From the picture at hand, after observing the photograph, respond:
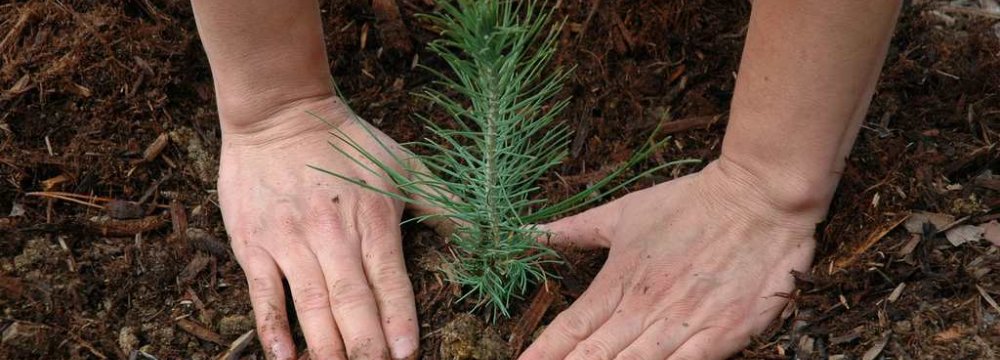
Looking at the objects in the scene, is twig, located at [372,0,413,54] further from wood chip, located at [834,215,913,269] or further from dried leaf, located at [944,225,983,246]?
dried leaf, located at [944,225,983,246]

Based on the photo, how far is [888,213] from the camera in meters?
1.87

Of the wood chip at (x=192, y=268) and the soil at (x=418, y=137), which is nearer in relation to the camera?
the soil at (x=418, y=137)

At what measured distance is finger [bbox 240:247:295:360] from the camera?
182 cm

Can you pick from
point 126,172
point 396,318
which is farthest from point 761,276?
point 126,172

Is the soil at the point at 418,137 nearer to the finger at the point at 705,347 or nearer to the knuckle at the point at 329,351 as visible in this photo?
the finger at the point at 705,347

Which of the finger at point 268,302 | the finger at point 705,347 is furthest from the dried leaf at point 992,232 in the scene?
the finger at point 268,302

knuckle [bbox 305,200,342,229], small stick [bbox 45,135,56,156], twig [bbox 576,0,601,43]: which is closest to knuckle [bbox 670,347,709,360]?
knuckle [bbox 305,200,342,229]

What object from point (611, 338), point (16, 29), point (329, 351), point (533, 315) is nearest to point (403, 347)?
point (329, 351)

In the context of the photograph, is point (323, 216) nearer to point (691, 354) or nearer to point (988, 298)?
point (691, 354)

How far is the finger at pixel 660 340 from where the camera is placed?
173cm

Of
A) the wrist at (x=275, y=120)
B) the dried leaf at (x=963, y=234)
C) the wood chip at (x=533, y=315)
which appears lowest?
the wood chip at (x=533, y=315)

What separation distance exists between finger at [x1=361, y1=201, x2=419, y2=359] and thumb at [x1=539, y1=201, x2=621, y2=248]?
31 centimetres

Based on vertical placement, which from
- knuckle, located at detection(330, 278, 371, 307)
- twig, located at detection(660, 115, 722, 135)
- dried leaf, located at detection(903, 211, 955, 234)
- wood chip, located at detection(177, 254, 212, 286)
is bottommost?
wood chip, located at detection(177, 254, 212, 286)

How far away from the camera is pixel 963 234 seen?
1.86m
